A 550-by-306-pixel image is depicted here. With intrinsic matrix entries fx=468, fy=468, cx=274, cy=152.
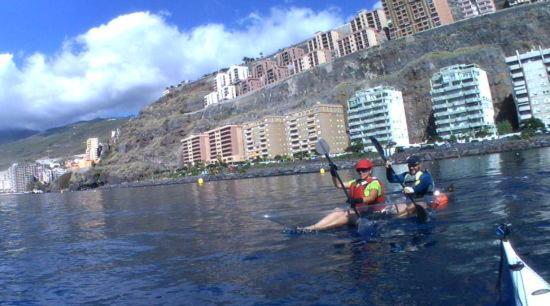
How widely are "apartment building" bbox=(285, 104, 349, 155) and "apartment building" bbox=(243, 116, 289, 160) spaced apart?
160 inches

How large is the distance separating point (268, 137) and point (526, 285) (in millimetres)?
149611

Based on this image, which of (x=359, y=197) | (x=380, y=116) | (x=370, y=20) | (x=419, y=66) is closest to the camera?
(x=359, y=197)

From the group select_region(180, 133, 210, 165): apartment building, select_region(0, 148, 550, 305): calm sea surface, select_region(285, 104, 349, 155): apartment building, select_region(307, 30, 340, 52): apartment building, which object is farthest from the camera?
select_region(307, 30, 340, 52): apartment building

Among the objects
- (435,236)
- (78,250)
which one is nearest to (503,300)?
(435,236)

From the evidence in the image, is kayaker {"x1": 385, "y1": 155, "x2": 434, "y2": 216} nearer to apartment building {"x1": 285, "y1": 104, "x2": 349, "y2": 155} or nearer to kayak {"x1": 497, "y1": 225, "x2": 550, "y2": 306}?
kayak {"x1": 497, "y1": 225, "x2": 550, "y2": 306}

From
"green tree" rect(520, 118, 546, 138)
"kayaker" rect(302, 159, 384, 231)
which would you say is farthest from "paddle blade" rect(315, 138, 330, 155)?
"green tree" rect(520, 118, 546, 138)

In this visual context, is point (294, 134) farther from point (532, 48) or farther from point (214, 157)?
point (532, 48)

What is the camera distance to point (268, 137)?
15412cm

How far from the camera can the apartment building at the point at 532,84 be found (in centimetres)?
10431

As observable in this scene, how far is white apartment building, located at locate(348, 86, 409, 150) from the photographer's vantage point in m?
129

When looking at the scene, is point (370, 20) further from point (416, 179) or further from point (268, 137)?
point (416, 179)

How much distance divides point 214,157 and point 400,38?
78804 mm

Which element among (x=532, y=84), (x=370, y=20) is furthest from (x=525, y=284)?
(x=370, y=20)

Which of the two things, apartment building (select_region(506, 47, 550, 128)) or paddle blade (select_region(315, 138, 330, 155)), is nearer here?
paddle blade (select_region(315, 138, 330, 155))
